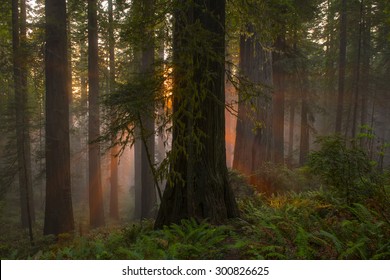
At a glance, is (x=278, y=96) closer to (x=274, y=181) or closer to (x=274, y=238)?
(x=274, y=181)

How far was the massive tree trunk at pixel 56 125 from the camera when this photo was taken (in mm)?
9836

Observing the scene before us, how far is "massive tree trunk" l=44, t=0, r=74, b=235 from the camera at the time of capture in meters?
9.84

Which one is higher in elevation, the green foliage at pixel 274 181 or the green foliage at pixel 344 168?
the green foliage at pixel 344 168

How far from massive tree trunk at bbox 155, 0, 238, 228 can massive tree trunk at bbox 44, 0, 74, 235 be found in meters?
4.98

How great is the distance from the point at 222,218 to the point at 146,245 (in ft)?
5.22

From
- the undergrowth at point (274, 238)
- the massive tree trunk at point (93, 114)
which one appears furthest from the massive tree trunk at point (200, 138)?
the massive tree trunk at point (93, 114)

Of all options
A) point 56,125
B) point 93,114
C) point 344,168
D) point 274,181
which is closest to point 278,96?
point 274,181

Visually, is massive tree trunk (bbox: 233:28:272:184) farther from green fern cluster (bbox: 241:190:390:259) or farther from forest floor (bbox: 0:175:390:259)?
green fern cluster (bbox: 241:190:390:259)

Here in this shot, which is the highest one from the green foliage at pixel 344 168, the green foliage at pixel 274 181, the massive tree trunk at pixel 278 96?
the massive tree trunk at pixel 278 96

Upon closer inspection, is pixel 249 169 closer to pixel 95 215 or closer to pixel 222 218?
pixel 222 218

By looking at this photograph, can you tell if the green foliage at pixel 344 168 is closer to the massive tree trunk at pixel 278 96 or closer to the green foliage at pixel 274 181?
the green foliage at pixel 274 181

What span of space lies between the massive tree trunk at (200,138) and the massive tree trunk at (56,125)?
4983mm

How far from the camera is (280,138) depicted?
18.1 m

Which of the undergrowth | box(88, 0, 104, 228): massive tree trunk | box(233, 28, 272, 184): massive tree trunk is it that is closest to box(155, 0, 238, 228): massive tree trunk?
the undergrowth
